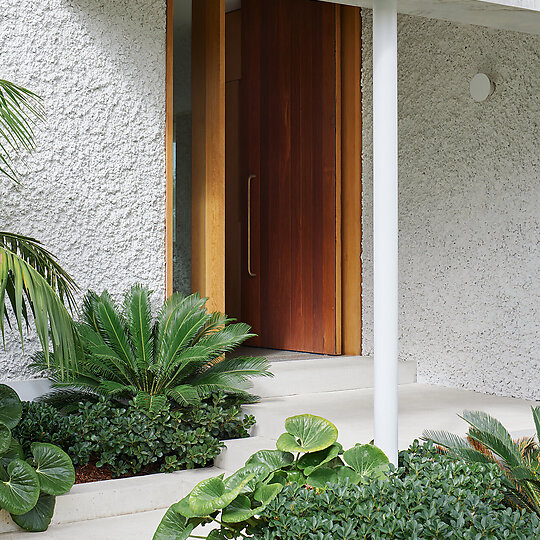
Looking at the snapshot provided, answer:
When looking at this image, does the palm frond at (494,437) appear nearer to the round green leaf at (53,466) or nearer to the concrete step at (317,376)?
the round green leaf at (53,466)

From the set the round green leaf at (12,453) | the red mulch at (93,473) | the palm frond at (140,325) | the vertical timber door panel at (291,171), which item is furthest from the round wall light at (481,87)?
the round green leaf at (12,453)

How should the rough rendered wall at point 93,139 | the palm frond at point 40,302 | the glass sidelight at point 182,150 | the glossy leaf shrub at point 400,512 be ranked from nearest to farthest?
the glossy leaf shrub at point 400,512
the palm frond at point 40,302
the rough rendered wall at point 93,139
the glass sidelight at point 182,150

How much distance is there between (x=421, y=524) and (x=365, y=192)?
11.7 ft

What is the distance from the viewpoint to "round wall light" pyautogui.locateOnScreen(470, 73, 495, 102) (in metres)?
4.99

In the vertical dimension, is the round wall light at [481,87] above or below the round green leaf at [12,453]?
above

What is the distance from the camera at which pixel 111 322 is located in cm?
423

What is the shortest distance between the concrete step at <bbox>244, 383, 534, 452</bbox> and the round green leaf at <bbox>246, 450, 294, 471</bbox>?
33.7 inches

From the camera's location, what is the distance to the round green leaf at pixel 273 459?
295 centimetres

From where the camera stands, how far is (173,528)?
8.86 ft

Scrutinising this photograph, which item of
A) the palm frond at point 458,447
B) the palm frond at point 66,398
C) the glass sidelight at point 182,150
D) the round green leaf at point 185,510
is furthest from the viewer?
the glass sidelight at point 182,150

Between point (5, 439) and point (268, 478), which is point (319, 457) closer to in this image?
point (268, 478)

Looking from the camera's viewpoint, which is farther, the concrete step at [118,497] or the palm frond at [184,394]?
the palm frond at [184,394]

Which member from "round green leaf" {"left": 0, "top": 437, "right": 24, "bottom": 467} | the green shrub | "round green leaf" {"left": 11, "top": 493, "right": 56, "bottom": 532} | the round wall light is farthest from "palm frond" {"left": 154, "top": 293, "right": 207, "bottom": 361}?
the round wall light

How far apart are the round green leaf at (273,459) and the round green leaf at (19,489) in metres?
0.98
